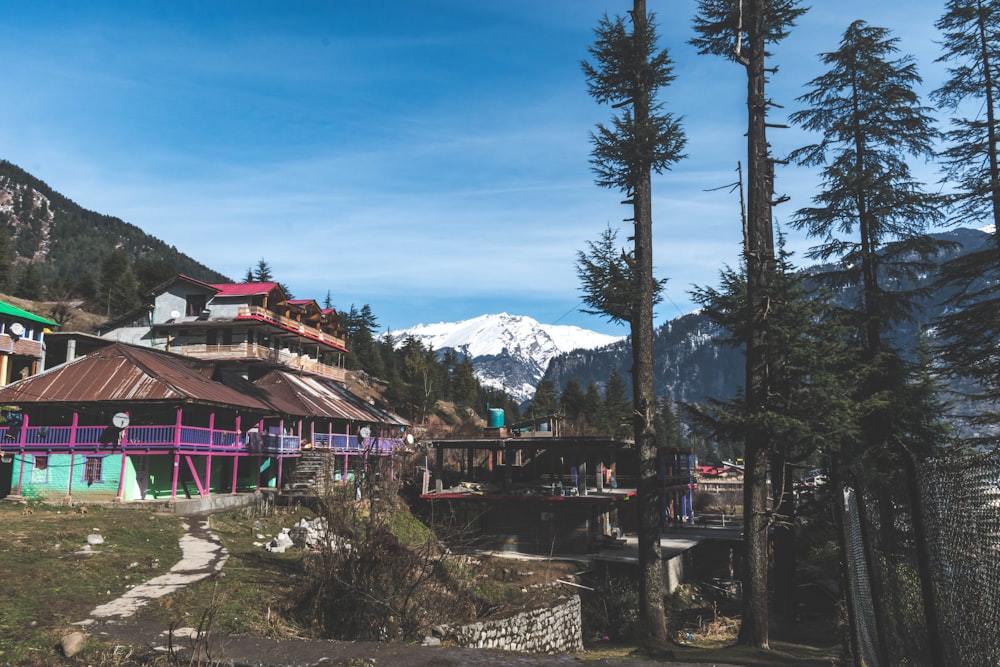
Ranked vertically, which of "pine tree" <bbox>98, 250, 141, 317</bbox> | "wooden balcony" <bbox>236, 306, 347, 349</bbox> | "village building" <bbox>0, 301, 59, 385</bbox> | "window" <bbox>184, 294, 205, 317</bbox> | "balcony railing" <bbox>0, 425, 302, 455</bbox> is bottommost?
"balcony railing" <bbox>0, 425, 302, 455</bbox>

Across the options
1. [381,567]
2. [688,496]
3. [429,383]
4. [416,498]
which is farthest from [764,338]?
[429,383]

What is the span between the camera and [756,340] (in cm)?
1410

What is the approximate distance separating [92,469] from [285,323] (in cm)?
2318

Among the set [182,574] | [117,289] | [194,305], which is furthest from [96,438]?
[117,289]

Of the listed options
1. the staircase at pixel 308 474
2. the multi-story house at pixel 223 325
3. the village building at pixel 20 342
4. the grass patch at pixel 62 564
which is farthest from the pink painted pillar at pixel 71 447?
the multi-story house at pixel 223 325

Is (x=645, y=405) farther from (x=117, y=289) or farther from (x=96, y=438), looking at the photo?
(x=117, y=289)

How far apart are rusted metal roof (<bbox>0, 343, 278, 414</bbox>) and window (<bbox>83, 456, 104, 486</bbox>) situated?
2656mm

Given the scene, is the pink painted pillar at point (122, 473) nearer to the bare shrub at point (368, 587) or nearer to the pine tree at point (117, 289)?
the bare shrub at point (368, 587)

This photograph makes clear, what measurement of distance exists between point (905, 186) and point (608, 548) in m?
18.7

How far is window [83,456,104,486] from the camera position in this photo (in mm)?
27703

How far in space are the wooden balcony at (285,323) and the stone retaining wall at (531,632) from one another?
36.3m

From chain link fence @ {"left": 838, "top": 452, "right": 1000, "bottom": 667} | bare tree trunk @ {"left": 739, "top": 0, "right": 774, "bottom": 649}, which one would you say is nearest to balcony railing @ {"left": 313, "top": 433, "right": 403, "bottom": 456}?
bare tree trunk @ {"left": 739, "top": 0, "right": 774, "bottom": 649}

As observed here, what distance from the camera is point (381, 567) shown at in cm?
1149

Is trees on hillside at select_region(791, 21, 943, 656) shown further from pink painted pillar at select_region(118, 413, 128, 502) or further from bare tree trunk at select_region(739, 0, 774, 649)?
pink painted pillar at select_region(118, 413, 128, 502)
